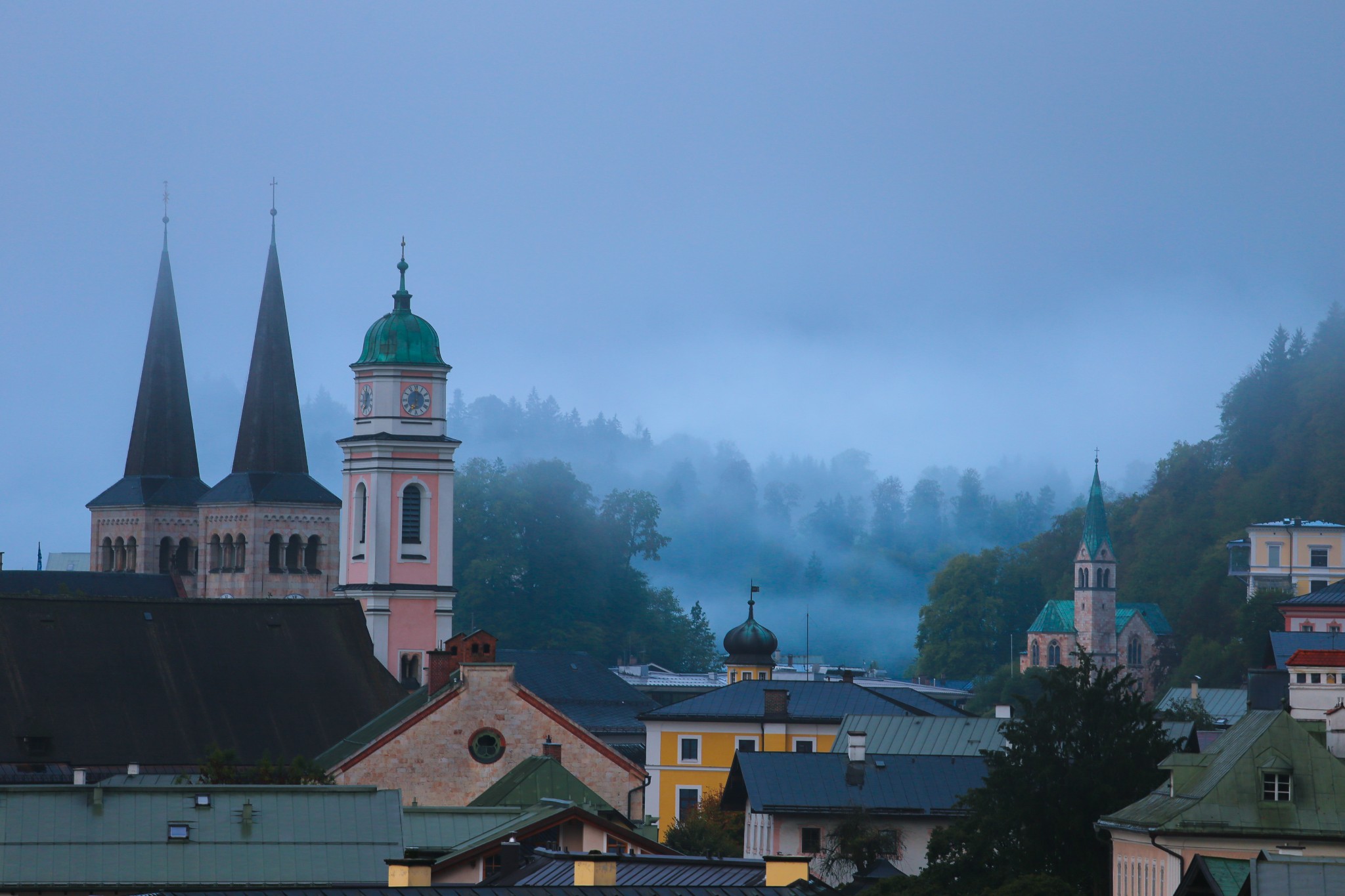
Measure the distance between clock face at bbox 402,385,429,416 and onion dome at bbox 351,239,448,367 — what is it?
0.91 metres

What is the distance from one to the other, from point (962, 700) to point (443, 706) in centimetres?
9925

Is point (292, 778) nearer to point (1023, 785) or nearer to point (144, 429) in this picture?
point (1023, 785)

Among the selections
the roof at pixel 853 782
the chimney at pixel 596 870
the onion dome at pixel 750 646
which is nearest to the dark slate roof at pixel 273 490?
the onion dome at pixel 750 646

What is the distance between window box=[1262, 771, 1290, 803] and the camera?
5381 cm

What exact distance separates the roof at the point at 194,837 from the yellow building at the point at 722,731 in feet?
134

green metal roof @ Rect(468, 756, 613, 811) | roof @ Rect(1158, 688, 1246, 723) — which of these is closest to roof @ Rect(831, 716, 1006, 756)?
roof @ Rect(1158, 688, 1246, 723)

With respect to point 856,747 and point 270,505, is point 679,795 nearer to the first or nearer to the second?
point 856,747

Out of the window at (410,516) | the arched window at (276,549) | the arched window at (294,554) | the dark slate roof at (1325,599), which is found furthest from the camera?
the arched window at (276,549)

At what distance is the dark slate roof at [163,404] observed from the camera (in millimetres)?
133125

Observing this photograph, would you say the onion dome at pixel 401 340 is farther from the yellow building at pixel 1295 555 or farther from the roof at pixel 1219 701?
the yellow building at pixel 1295 555

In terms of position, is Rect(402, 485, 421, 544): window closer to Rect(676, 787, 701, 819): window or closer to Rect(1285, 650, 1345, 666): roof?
Rect(676, 787, 701, 819): window

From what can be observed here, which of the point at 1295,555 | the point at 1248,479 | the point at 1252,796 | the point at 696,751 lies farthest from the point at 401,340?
the point at 1248,479

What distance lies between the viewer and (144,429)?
133m

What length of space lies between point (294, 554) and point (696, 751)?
30.4m
